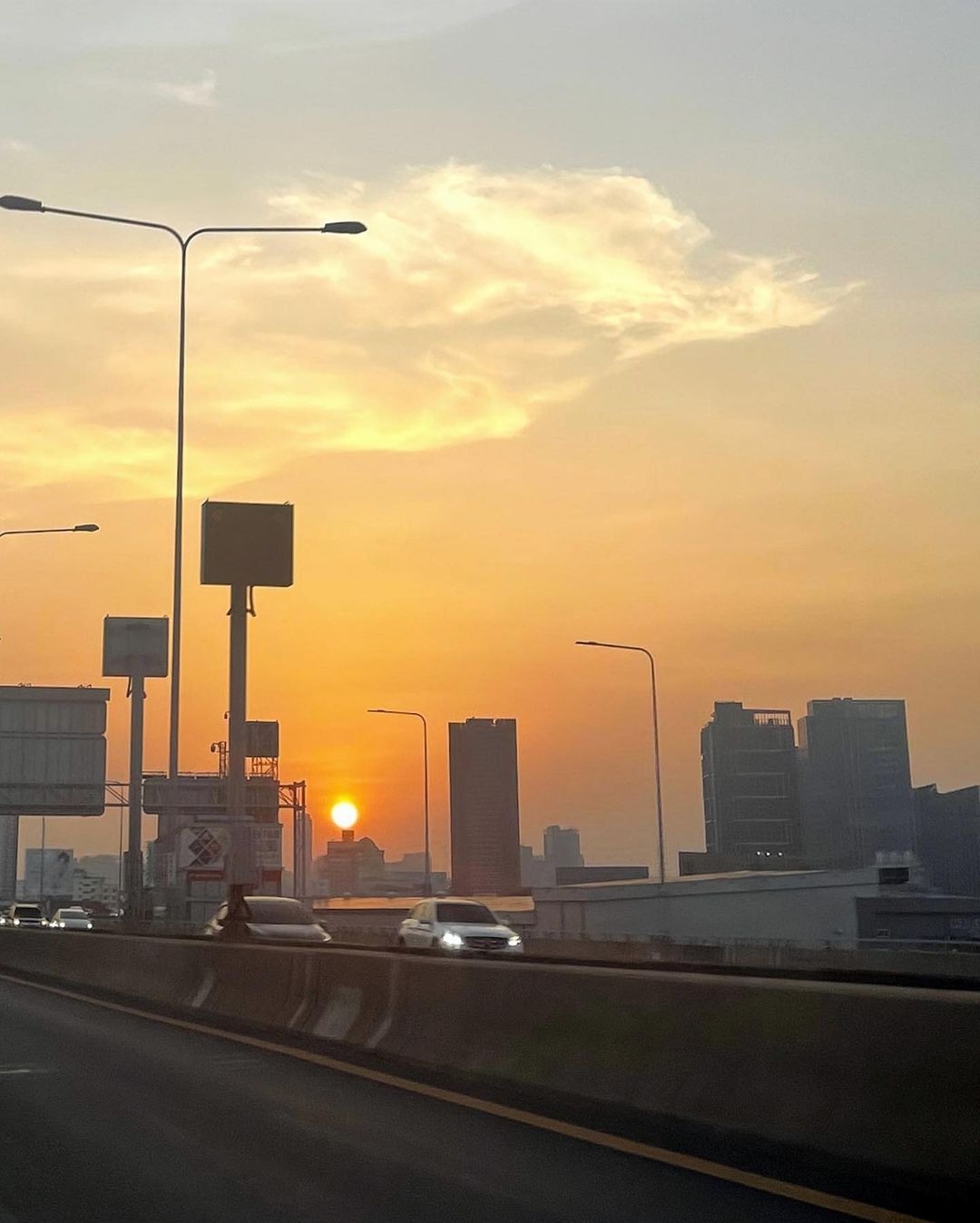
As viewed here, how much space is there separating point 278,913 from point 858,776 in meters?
124

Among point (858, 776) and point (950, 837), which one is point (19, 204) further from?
point (858, 776)

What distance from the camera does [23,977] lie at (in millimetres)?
28375

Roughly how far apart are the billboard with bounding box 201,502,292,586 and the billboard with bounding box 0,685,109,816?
33.3 m

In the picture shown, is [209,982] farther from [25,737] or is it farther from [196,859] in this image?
[25,737]

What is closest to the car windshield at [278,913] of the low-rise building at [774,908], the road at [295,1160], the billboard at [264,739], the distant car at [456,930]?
the distant car at [456,930]

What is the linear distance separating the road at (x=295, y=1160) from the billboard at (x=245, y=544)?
26.0 meters

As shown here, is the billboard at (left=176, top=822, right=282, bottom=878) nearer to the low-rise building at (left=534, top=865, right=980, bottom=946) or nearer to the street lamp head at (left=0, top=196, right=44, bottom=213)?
the street lamp head at (left=0, top=196, right=44, bottom=213)

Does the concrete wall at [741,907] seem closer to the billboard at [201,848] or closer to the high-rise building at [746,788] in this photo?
the billboard at [201,848]

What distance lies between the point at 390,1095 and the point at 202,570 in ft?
93.4

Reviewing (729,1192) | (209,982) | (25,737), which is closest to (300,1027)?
(209,982)

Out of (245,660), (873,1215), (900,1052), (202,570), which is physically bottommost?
(873,1215)

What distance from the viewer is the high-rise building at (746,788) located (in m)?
166

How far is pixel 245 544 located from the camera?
128ft

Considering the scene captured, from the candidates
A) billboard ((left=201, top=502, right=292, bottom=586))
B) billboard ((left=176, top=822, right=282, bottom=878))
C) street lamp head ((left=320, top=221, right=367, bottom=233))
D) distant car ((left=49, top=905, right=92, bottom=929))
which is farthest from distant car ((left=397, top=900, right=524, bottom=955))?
A: distant car ((left=49, top=905, right=92, bottom=929))
